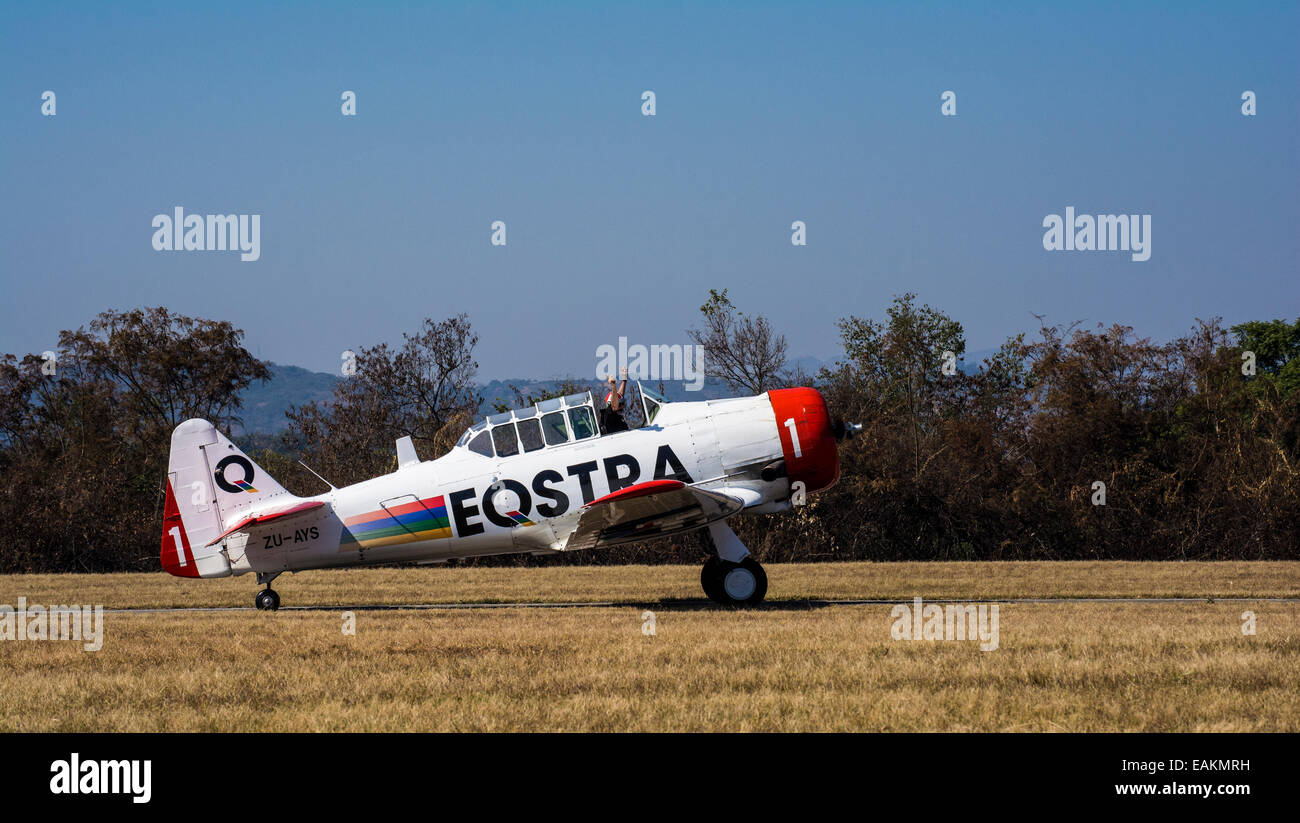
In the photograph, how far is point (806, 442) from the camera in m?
14.4

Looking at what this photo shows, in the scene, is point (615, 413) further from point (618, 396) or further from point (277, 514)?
point (277, 514)

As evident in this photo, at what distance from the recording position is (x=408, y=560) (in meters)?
14.7

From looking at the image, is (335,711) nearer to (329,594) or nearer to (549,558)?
(329,594)

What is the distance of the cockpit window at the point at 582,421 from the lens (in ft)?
47.7

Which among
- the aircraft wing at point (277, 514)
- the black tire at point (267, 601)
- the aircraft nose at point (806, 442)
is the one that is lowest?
the black tire at point (267, 601)

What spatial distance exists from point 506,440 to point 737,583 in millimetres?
3419

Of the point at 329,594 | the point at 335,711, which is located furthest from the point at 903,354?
the point at 335,711

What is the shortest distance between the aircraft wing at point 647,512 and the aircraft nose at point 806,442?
0.90 m

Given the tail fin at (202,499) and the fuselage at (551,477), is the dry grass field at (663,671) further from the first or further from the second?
the fuselage at (551,477)

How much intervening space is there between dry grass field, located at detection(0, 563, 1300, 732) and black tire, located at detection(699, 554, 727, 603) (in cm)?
40

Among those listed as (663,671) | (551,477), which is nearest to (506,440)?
(551,477)

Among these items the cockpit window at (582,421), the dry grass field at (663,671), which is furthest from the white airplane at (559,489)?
the dry grass field at (663,671)

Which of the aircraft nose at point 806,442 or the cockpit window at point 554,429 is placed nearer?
the aircraft nose at point 806,442

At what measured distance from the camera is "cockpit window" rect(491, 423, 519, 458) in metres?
14.6
